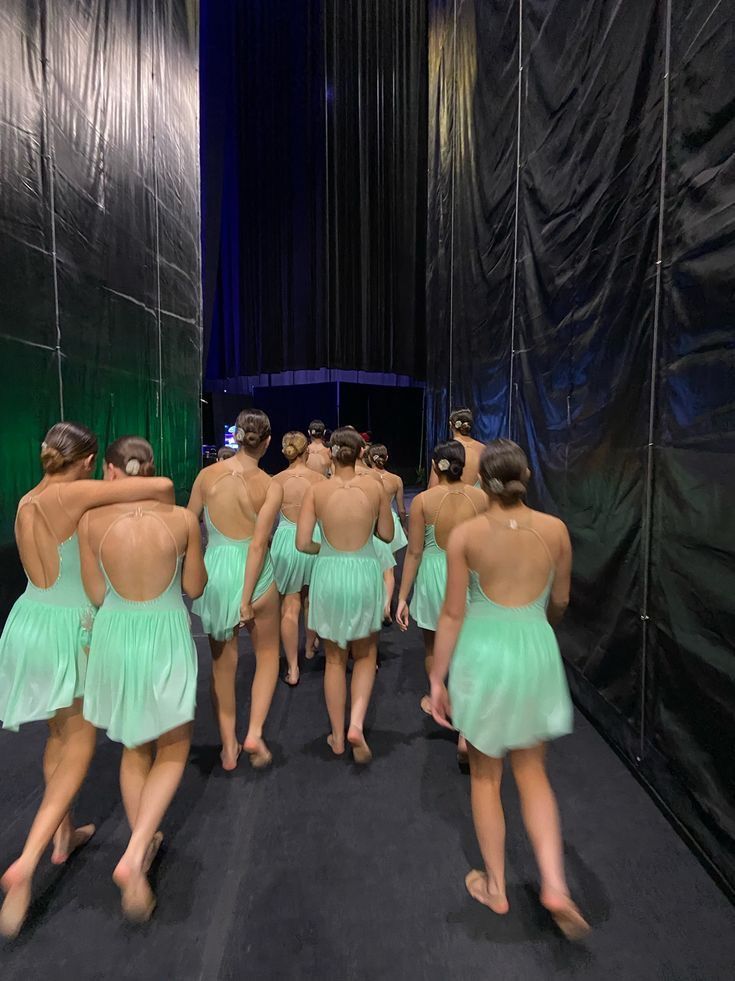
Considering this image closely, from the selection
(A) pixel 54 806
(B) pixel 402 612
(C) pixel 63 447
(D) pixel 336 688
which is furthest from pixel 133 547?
(B) pixel 402 612

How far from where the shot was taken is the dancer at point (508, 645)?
5.80 feet

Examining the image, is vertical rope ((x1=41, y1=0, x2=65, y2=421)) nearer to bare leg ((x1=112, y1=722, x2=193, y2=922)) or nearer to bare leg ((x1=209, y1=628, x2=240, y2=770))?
bare leg ((x1=209, y1=628, x2=240, y2=770))

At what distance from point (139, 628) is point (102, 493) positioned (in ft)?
1.50

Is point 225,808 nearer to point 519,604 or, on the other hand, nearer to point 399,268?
point 519,604

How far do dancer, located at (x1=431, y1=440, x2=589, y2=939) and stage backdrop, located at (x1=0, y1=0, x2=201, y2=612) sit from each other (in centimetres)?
339

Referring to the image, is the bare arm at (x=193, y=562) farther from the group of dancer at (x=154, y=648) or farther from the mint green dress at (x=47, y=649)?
the mint green dress at (x=47, y=649)

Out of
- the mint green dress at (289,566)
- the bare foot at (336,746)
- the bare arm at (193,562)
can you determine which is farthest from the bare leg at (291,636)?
the bare arm at (193,562)

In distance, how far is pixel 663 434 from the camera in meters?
2.54

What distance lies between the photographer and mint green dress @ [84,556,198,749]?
1.88 metres

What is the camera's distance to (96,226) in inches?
205

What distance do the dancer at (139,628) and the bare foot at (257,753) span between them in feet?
2.97

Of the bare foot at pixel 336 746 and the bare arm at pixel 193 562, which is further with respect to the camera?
the bare foot at pixel 336 746

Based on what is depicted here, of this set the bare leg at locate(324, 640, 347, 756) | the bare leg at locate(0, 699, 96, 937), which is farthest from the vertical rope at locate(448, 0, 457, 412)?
the bare leg at locate(0, 699, 96, 937)

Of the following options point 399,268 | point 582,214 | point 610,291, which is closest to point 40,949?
point 610,291
